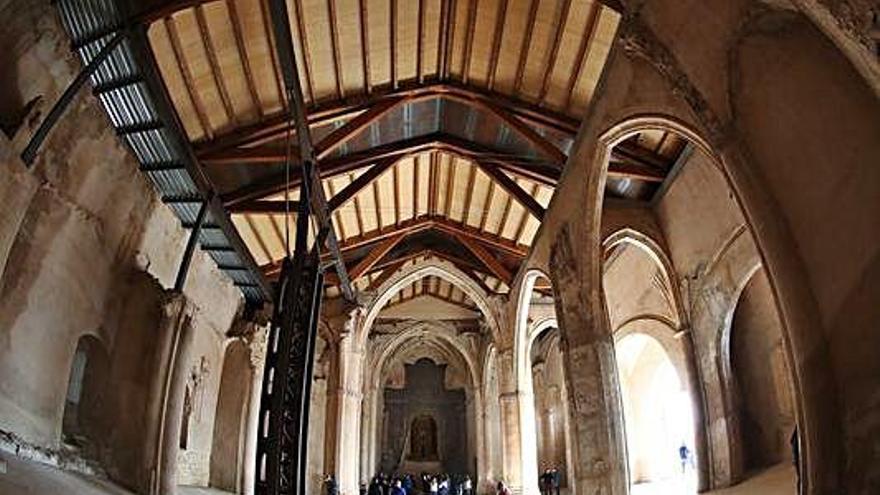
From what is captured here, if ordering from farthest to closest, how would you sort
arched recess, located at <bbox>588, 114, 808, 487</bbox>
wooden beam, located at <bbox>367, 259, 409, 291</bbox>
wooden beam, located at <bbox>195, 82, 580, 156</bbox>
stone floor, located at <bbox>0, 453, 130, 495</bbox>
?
1. wooden beam, located at <bbox>367, 259, 409, 291</bbox>
2. wooden beam, located at <bbox>195, 82, 580, 156</bbox>
3. arched recess, located at <bbox>588, 114, 808, 487</bbox>
4. stone floor, located at <bbox>0, 453, 130, 495</bbox>

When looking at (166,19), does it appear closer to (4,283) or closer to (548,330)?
(4,283)

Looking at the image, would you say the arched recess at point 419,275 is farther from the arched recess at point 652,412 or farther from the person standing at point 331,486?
the arched recess at point 652,412

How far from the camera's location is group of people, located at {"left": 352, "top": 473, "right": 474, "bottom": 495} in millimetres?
23438

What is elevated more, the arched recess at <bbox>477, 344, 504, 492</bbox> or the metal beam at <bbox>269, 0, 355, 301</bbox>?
the metal beam at <bbox>269, 0, 355, 301</bbox>

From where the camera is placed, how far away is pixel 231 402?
1886cm

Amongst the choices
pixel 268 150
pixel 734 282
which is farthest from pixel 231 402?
pixel 734 282

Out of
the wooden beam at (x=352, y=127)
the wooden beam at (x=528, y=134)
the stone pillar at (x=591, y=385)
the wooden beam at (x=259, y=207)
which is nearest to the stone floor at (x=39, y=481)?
the wooden beam at (x=259, y=207)

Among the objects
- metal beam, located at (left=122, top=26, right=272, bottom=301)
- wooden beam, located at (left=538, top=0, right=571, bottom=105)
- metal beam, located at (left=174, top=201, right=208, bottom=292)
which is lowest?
metal beam, located at (left=174, top=201, right=208, bottom=292)

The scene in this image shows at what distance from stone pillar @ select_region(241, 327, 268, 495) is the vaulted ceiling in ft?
6.74

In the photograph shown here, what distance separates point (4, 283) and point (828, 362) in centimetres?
1017

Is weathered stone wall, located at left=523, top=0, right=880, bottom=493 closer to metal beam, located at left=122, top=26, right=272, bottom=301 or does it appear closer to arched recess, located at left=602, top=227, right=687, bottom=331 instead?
arched recess, located at left=602, top=227, right=687, bottom=331

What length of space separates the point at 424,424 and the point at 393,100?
2090cm

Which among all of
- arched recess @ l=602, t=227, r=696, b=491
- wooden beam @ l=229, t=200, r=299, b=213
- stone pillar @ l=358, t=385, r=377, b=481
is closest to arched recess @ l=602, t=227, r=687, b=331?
arched recess @ l=602, t=227, r=696, b=491

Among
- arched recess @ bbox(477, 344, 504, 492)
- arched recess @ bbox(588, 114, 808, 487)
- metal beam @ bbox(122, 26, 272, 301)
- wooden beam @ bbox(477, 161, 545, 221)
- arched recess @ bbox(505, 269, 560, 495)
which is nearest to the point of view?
metal beam @ bbox(122, 26, 272, 301)
